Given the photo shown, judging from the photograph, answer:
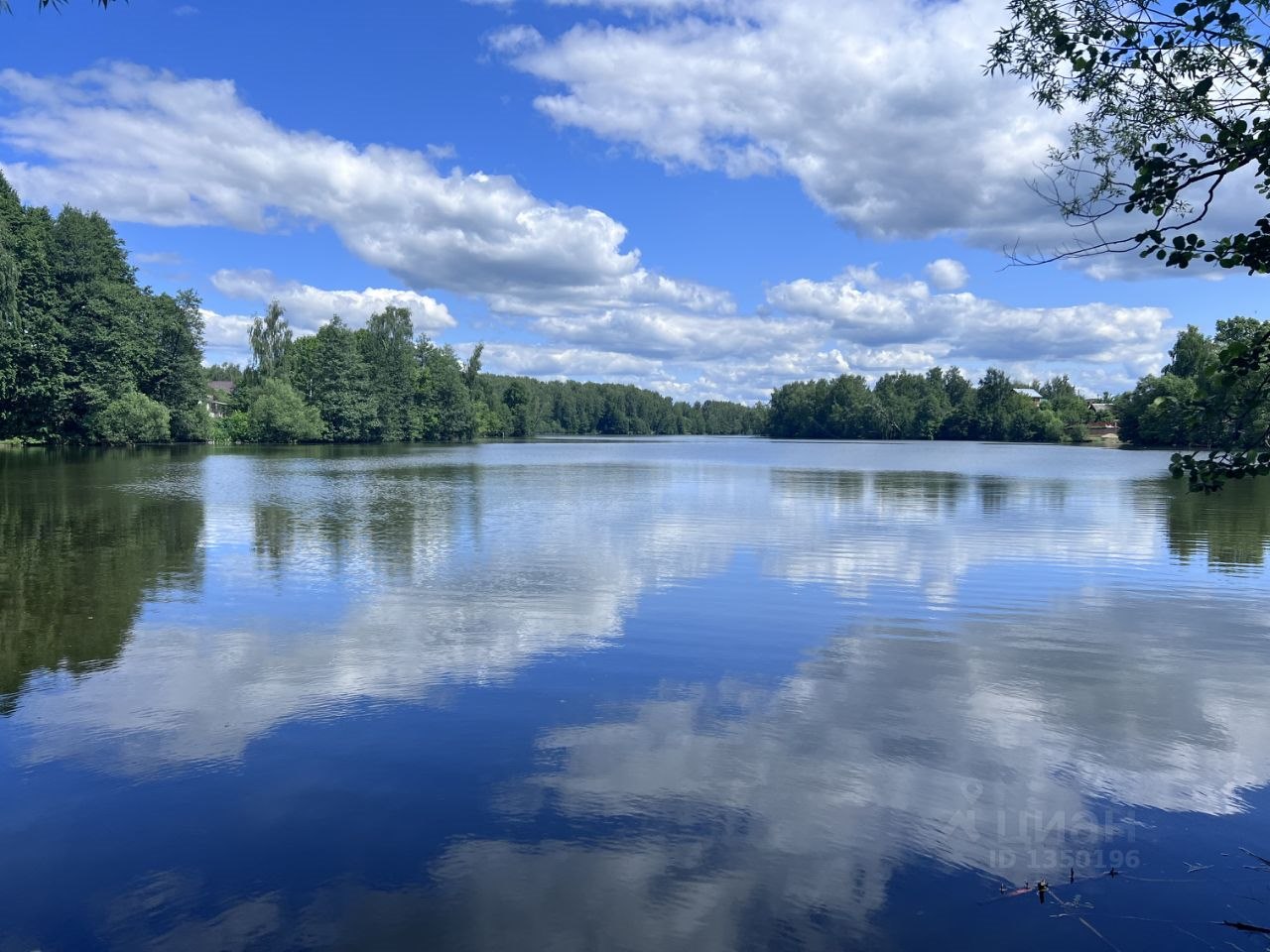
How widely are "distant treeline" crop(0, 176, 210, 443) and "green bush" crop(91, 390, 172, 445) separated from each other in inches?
3.0

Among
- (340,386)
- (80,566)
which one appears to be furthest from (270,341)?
(80,566)

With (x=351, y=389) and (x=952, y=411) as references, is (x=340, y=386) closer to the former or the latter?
(x=351, y=389)

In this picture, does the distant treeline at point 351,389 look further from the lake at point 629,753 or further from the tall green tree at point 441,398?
the lake at point 629,753

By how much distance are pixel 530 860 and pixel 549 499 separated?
26.8 metres

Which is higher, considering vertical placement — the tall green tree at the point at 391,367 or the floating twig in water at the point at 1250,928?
the tall green tree at the point at 391,367

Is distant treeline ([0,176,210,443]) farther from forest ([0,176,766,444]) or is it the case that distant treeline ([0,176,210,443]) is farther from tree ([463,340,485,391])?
tree ([463,340,485,391])

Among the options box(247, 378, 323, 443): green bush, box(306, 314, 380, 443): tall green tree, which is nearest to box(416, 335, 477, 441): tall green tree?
box(306, 314, 380, 443): tall green tree

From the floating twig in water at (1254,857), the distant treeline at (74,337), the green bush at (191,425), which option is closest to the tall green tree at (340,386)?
the green bush at (191,425)

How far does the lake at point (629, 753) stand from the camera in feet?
17.0

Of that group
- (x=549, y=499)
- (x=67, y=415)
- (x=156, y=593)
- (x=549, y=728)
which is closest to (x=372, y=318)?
(x=67, y=415)

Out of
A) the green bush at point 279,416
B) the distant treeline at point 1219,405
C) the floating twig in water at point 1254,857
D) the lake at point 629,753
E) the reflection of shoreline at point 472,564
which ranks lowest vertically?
the floating twig in water at point 1254,857

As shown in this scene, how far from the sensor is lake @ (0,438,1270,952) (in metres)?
5.19

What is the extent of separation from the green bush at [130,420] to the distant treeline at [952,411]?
446ft

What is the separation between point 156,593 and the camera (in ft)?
46.1
